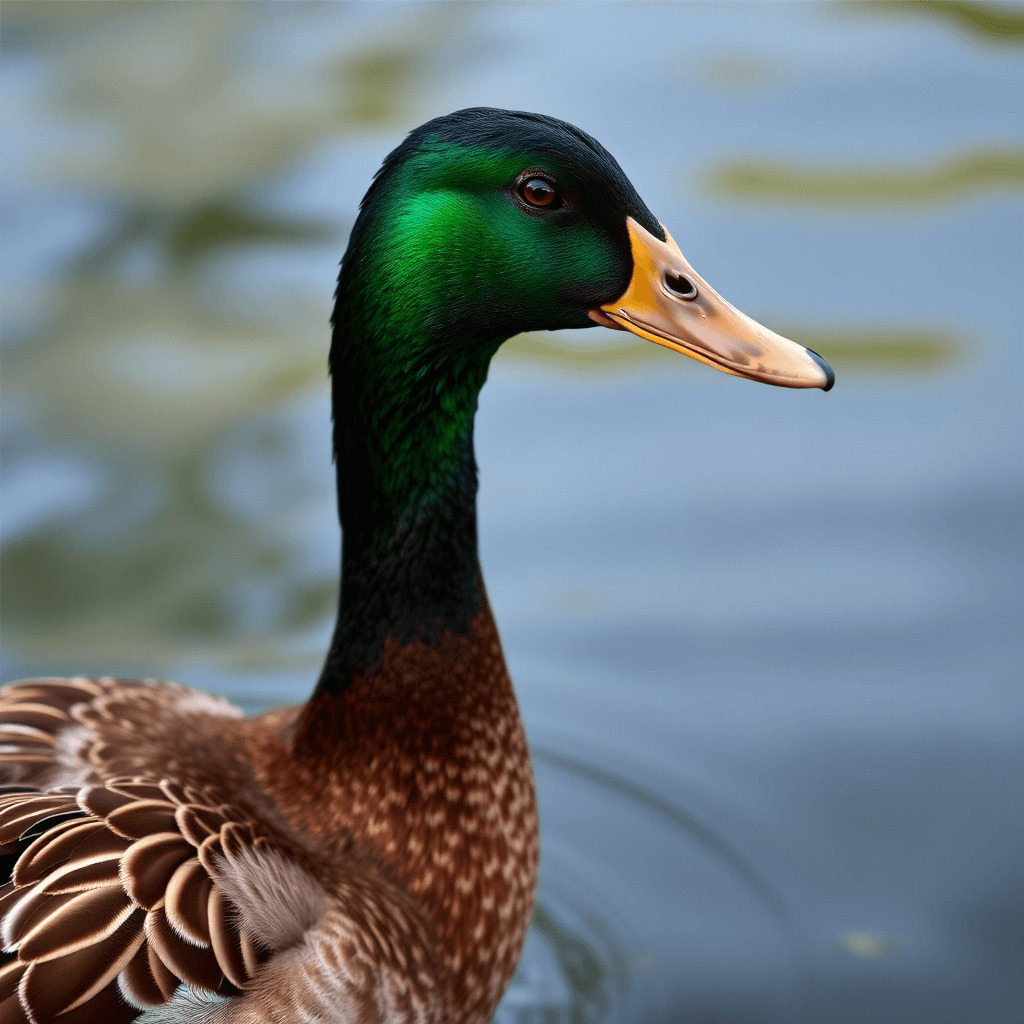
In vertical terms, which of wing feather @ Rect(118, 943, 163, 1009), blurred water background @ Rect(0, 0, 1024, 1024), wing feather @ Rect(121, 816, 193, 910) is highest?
blurred water background @ Rect(0, 0, 1024, 1024)

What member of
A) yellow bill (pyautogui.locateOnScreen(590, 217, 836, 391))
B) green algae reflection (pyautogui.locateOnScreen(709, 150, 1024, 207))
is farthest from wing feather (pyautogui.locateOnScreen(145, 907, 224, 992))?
green algae reflection (pyautogui.locateOnScreen(709, 150, 1024, 207))

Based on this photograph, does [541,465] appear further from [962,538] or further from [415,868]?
[415,868]

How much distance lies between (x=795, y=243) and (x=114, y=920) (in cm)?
402

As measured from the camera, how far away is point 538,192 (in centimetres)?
313

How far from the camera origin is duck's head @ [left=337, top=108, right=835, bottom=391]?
3076 millimetres

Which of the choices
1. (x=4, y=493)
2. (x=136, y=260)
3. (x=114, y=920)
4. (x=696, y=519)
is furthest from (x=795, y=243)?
(x=114, y=920)

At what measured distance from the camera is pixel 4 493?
5.20 metres

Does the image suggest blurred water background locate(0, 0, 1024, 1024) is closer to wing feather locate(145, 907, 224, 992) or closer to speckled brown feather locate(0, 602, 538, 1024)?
speckled brown feather locate(0, 602, 538, 1024)

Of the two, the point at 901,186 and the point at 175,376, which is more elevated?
the point at 901,186

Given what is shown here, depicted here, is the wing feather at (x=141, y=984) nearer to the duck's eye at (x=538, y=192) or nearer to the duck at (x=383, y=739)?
the duck at (x=383, y=739)

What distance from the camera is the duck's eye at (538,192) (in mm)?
3119

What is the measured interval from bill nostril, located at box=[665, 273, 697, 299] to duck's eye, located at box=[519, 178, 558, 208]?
0.27 m

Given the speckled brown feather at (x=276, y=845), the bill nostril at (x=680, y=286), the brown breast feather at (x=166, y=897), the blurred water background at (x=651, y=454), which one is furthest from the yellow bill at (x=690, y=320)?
the blurred water background at (x=651, y=454)

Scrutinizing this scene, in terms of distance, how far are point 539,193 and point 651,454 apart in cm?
226
